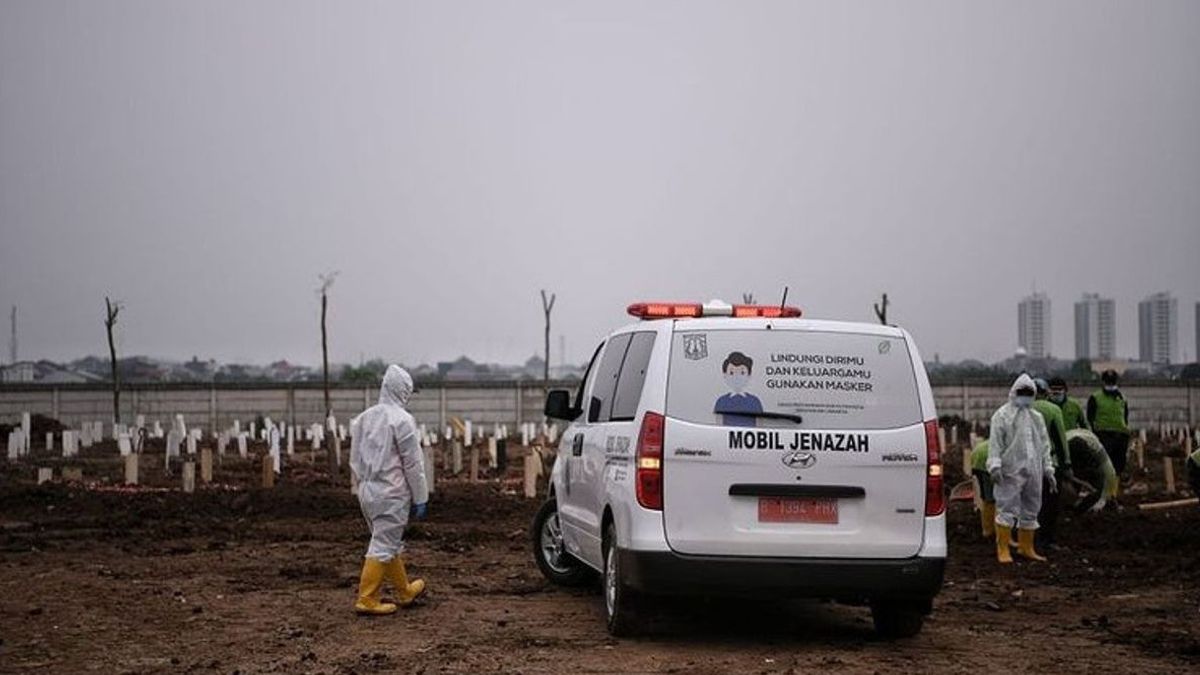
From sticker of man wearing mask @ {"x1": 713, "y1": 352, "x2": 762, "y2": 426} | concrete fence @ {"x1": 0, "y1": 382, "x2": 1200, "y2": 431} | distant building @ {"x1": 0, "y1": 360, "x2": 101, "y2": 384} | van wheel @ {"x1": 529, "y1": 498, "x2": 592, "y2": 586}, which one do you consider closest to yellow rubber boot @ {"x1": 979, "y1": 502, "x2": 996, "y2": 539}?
van wheel @ {"x1": 529, "y1": 498, "x2": 592, "y2": 586}

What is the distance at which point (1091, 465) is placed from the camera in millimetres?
16984

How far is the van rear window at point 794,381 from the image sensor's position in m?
9.12

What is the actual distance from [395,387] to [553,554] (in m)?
2.35

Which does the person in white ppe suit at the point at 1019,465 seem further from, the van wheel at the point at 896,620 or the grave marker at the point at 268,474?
the grave marker at the point at 268,474

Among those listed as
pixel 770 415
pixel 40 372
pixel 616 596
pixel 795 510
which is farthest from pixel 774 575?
pixel 40 372

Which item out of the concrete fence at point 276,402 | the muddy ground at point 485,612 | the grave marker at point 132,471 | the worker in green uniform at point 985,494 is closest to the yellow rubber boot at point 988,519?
the worker in green uniform at point 985,494

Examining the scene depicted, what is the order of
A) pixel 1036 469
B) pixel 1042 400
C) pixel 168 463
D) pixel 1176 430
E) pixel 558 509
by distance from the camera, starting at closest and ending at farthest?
pixel 558 509
pixel 1036 469
pixel 1042 400
pixel 168 463
pixel 1176 430

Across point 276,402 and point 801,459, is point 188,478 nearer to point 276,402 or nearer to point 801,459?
point 801,459

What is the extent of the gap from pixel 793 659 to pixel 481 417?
38878 mm

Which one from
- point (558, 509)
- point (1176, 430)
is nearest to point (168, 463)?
point (558, 509)

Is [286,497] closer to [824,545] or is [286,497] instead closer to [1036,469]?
[1036,469]

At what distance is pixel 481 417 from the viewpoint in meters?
47.5

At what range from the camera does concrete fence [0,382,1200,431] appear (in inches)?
1828

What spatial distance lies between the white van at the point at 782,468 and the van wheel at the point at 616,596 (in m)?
0.03
